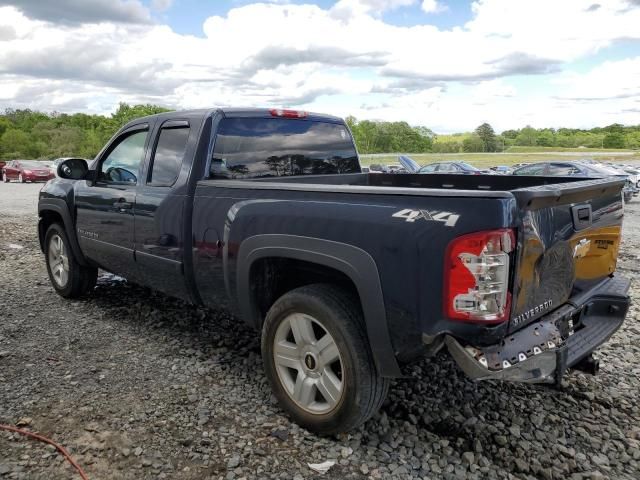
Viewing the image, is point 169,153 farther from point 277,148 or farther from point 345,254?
point 345,254

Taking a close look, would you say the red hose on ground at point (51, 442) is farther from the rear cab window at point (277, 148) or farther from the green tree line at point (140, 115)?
the green tree line at point (140, 115)

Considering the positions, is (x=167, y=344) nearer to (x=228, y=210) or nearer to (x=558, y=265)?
(x=228, y=210)

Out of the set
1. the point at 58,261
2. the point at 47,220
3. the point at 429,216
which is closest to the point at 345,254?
the point at 429,216

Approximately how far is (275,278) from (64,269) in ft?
10.7

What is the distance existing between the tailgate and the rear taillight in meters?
0.10

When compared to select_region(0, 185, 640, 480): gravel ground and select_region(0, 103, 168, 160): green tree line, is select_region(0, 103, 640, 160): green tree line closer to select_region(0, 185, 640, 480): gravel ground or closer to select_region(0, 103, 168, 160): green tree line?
select_region(0, 103, 168, 160): green tree line

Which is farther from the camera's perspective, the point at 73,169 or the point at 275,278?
the point at 73,169

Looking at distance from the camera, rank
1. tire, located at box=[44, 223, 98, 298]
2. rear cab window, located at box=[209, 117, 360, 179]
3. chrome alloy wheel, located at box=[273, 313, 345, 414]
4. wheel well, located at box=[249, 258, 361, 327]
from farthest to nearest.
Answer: tire, located at box=[44, 223, 98, 298]
rear cab window, located at box=[209, 117, 360, 179]
wheel well, located at box=[249, 258, 361, 327]
chrome alloy wheel, located at box=[273, 313, 345, 414]

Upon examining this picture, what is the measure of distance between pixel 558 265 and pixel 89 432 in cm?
279

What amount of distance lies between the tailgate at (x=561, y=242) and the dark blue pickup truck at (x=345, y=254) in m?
0.01

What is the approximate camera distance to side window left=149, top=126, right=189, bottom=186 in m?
4.01

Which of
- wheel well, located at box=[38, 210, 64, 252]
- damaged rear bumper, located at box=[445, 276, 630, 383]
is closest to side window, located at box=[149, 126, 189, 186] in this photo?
wheel well, located at box=[38, 210, 64, 252]

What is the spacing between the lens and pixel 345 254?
275 centimetres

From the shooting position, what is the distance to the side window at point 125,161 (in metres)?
4.52
